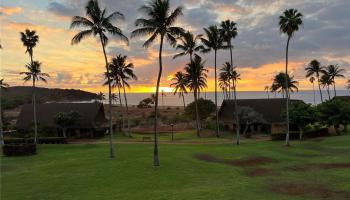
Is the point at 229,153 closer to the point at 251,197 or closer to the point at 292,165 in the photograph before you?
the point at 292,165

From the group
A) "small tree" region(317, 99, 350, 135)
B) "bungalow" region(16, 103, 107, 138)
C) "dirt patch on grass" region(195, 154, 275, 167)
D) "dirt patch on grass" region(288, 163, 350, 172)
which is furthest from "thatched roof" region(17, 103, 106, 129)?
"dirt patch on grass" region(288, 163, 350, 172)

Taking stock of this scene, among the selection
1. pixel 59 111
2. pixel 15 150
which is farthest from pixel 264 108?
pixel 15 150

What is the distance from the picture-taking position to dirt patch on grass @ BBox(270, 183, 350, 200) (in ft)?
84.9

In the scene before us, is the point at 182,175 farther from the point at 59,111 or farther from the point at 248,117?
the point at 59,111

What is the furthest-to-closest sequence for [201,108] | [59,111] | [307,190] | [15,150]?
[201,108] → [59,111] → [15,150] → [307,190]

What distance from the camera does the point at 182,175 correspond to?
32969mm

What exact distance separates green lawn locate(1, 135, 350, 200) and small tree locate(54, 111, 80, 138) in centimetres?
2672

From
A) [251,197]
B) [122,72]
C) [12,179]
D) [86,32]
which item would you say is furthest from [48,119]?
[251,197]

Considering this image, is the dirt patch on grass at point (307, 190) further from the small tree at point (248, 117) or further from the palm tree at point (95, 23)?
→ the small tree at point (248, 117)

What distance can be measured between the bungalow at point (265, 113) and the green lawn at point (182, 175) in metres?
30.9

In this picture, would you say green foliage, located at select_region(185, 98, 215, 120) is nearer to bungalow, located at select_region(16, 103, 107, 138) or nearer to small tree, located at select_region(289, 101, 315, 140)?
bungalow, located at select_region(16, 103, 107, 138)

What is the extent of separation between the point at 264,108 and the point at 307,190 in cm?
5824

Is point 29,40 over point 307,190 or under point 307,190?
over

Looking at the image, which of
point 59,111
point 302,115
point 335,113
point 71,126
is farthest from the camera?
point 59,111
